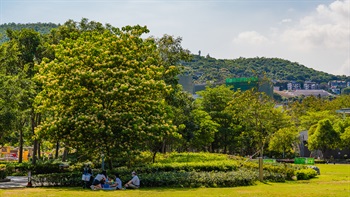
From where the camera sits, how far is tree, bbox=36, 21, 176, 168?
26719 mm

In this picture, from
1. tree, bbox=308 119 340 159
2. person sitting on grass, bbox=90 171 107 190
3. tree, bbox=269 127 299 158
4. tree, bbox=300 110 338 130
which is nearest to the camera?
person sitting on grass, bbox=90 171 107 190

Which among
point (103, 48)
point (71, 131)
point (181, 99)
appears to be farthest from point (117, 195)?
point (181, 99)

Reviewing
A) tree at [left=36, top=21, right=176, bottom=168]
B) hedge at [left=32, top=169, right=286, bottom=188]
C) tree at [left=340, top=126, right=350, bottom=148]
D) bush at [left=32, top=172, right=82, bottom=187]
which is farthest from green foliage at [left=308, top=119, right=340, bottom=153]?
bush at [left=32, top=172, right=82, bottom=187]

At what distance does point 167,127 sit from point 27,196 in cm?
1063

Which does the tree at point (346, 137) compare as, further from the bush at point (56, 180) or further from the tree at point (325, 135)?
the bush at point (56, 180)

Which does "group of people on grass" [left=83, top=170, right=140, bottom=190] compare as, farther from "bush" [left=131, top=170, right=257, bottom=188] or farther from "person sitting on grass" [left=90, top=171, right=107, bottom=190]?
"bush" [left=131, top=170, right=257, bottom=188]

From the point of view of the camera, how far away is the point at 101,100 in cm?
2792

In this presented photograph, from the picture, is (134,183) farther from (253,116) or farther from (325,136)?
(325,136)

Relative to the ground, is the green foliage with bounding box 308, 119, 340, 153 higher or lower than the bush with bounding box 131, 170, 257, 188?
higher

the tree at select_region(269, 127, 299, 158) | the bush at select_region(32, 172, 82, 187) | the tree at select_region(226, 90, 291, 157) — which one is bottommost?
the bush at select_region(32, 172, 82, 187)

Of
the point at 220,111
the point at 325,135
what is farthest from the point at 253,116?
the point at 325,135

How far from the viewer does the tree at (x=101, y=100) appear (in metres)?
26.7

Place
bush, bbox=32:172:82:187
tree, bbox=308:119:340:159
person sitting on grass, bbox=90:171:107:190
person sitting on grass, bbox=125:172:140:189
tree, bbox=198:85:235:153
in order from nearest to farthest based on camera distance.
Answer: person sitting on grass, bbox=90:171:107:190, person sitting on grass, bbox=125:172:140:189, bush, bbox=32:172:82:187, tree, bbox=198:85:235:153, tree, bbox=308:119:340:159

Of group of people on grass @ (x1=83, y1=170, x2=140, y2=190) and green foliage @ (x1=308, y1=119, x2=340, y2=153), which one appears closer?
group of people on grass @ (x1=83, y1=170, x2=140, y2=190)
